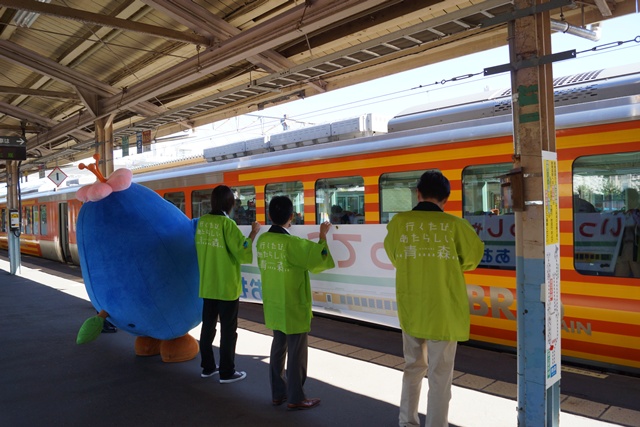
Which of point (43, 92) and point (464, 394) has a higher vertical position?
point (43, 92)

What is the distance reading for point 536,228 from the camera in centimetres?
313

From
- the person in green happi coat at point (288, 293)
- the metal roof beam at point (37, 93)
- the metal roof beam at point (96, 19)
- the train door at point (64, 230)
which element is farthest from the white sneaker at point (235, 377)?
the train door at point (64, 230)

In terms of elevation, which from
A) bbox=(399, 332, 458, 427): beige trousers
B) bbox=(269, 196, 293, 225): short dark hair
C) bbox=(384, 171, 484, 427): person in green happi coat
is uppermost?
bbox=(269, 196, 293, 225): short dark hair

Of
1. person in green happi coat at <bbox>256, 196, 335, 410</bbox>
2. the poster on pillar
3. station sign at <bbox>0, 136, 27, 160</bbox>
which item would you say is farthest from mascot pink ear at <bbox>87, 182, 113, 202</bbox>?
station sign at <bbox>0, 136, 27, 160</bbox>

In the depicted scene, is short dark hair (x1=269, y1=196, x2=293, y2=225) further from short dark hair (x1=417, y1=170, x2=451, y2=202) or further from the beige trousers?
the beige trousers

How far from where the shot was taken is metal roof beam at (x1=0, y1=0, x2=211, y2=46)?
19.6 feet

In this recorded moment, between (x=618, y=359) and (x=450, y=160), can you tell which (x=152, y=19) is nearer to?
(x=450, y=160)

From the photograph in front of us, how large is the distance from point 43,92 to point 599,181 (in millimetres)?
9857

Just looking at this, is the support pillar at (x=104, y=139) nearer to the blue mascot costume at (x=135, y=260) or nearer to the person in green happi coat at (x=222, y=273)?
the blue mascot costume at (x=135, y=260)

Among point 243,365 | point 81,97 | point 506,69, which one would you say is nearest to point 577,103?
point 506,69

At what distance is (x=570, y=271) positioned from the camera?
4.74 metres

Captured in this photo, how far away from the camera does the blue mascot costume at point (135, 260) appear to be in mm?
4938

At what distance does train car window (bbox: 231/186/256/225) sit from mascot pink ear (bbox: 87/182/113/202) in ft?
11.2

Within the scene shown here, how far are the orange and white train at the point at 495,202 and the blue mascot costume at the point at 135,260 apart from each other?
3.98 ft
